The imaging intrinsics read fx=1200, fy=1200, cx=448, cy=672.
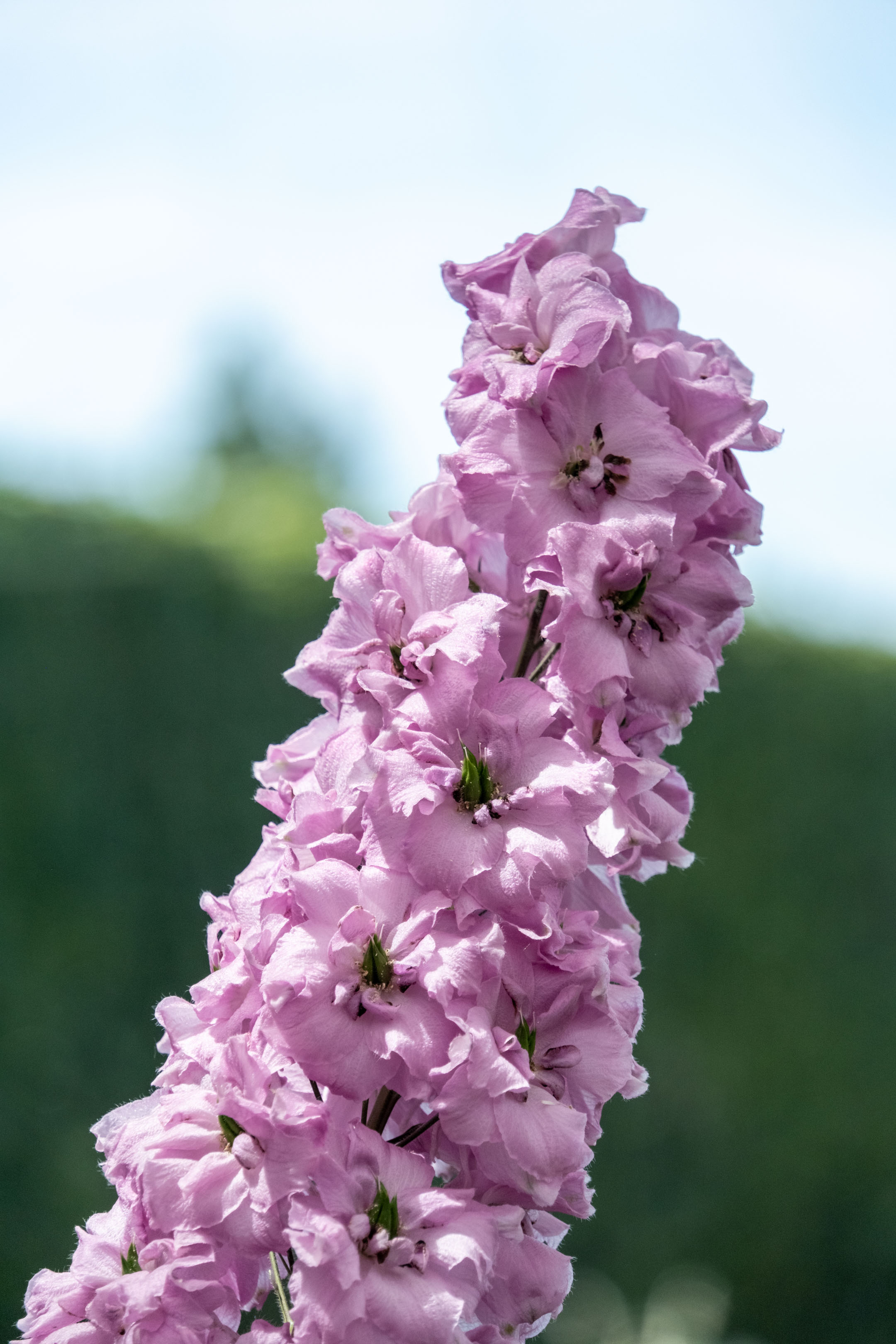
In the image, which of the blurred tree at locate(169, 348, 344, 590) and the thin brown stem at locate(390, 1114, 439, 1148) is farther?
the blurred tree at locate(169, 348, 344, 590)

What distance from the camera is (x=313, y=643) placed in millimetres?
931

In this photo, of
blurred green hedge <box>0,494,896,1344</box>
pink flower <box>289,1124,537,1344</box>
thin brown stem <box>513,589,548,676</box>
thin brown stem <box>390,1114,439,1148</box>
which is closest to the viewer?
pink flower <box>289,1124,537,1344</box>

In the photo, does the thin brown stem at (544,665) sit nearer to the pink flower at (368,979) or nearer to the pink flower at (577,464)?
the pink flower at (577,464)

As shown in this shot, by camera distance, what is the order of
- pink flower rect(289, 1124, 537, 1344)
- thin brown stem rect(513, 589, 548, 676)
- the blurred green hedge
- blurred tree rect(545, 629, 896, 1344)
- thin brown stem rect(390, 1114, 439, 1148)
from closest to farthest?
pink flower rect(289, 1124, 537, 1344), thin brown stem rect(390, 1114, 439, 1148), thin brown stem rect(513, 589, 548, 676), the blurred green hedge, blurred tree rect(545, 629, 896, 1344)

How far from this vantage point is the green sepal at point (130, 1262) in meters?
0.80

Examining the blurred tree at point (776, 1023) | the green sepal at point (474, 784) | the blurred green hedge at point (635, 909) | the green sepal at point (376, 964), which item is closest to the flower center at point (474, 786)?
the green sepal at point (474, 784)

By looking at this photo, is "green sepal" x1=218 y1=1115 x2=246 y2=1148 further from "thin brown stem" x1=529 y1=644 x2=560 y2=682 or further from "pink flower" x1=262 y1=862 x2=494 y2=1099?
"thin brown stem" x1=529 y1=644 x2=560 y2=682

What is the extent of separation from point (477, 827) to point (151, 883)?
307 centimetres

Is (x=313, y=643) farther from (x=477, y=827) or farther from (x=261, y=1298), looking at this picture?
(x=261, y=1298)

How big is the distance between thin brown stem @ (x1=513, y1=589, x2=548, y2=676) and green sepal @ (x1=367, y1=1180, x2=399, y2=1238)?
1.24 feet

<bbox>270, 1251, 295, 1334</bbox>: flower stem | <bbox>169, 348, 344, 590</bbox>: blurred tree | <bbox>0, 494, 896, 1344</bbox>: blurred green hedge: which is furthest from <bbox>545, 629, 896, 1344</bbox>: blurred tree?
<bbox>270, 1251, 295, 1334</bbox>: flower stem

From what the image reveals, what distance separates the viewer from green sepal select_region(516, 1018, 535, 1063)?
779 millimetres

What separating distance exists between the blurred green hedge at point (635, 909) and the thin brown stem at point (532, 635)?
290 centimetres

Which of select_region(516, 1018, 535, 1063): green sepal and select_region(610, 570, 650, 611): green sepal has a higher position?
select_region(610, 570, 650, 611): green sepal
